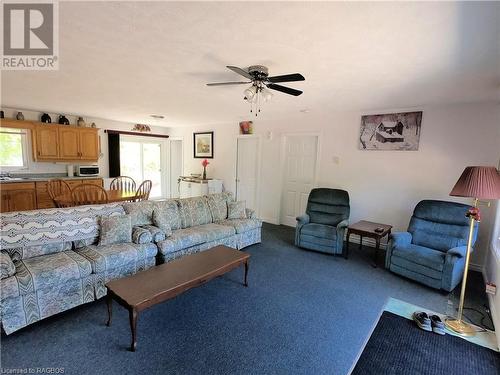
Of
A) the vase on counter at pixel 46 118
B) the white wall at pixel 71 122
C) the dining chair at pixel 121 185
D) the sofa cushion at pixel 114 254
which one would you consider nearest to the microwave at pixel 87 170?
the white wall at pixel 71 122

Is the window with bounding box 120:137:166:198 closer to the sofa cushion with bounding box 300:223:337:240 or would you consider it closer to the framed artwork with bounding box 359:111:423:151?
the sofa cushion with bounding box 300:223:337:240

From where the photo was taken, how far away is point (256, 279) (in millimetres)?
3111

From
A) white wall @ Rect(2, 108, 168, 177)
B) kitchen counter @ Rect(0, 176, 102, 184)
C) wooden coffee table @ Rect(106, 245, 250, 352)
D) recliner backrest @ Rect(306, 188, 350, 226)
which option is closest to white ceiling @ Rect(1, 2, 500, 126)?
recliner backrest @ Rect(306, 188, 350, 226)

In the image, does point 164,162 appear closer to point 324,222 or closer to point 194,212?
point 194,212

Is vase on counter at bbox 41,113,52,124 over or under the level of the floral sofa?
over

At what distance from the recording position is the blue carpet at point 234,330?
1.82 metres

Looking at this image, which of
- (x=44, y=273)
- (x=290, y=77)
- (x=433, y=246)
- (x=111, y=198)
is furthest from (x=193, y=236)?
(x=433, y=246)

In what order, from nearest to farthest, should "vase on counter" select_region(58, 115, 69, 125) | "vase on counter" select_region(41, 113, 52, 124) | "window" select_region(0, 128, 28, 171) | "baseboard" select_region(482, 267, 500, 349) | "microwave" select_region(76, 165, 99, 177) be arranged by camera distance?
"baseboard" select_region(482, 267, 500, 349), "window" select_region(0, 128, 28, 171), "vase on counter" select_region(41, 113, 52, 124), "vase on counter" select_region(58, 115, 69, 125), "microwave" select_region(76, 165, 99, 177)

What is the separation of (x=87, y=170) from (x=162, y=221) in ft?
12.3

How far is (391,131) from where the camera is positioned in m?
4.16

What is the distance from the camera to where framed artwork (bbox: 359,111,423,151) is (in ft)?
13.0

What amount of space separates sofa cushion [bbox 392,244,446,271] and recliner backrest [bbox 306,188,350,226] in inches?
42.6

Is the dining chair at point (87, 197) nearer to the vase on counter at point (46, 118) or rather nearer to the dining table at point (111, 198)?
the dining table at point (111, 198)

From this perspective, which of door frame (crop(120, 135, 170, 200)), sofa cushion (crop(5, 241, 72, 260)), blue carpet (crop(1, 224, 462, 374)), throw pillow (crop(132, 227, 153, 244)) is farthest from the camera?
door frame (crop(120, 135, 170, 200))
